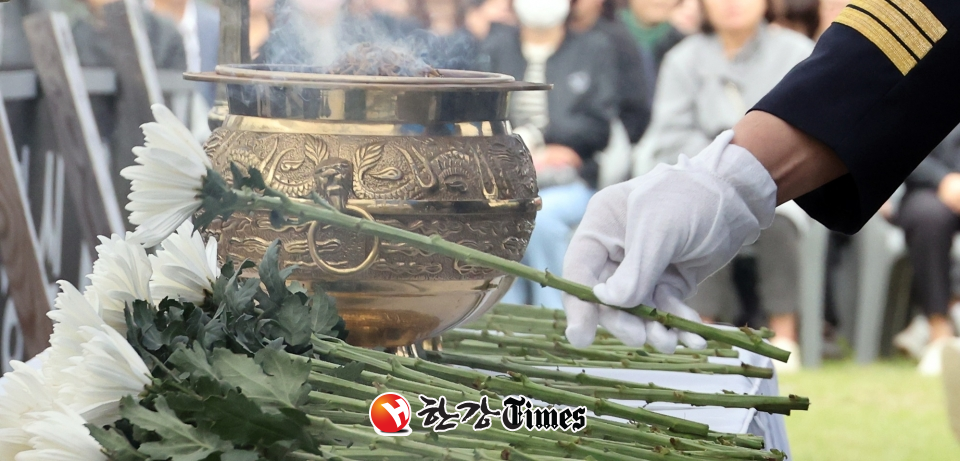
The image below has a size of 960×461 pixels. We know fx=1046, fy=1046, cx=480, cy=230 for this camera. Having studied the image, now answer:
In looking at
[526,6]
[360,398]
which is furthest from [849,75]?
[526,6]

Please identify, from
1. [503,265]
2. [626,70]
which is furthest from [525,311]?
[626,70]

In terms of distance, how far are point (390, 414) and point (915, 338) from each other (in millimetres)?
4796

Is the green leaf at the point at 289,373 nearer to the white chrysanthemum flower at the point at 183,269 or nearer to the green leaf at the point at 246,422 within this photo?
the green leaf at the point at 246,422

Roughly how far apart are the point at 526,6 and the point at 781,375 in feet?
6.65

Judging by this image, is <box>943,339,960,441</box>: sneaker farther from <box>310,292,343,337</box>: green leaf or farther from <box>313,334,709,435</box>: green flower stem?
<box>310,292,343,337</box>: green leaf

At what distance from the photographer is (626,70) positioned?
4.45m

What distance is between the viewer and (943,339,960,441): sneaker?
2582mm

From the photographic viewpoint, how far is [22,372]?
2.77 ft

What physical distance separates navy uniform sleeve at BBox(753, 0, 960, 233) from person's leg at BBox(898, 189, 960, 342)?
3.86m

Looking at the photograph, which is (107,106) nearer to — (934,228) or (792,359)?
(792,359)

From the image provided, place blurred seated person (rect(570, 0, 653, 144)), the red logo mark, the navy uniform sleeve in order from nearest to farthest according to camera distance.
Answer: the red logo mark < the navy uniform sleeve < blurred seated person (rect(570, 0, 653, 144))

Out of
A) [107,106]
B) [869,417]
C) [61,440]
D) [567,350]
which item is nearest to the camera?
[61,440]

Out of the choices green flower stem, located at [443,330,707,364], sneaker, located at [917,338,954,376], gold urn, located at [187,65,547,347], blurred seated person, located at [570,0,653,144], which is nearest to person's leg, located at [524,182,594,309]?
blurred seated person, located at [570,0,653,144]

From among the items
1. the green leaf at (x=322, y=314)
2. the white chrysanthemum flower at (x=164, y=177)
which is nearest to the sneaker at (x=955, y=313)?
the green leaf at (x=322, y=314)
